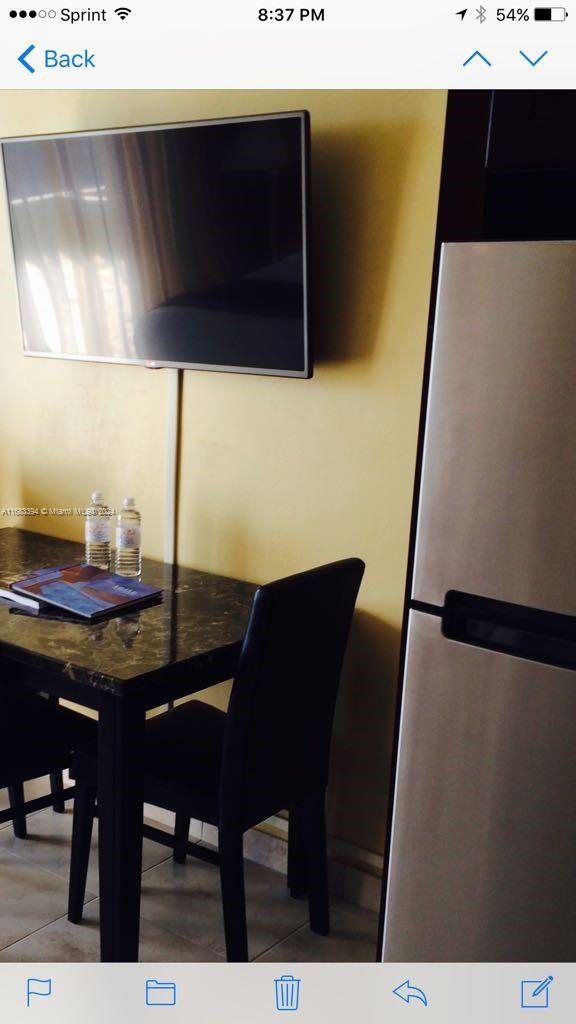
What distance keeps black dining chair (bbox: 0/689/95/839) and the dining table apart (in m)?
0.04

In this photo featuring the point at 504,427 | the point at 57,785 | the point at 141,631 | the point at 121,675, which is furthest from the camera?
the point at 57,785

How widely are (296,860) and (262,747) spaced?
58 cm

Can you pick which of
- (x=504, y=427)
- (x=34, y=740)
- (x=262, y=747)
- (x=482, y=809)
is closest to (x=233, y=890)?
(x=262, y=747)

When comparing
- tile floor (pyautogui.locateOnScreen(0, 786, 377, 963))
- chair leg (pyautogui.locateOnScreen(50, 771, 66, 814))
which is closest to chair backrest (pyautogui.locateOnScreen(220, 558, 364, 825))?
tile floor (pyautogui.locateOnScreen(0, 786, 377, 963))

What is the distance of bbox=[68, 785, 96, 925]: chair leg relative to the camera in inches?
85.4

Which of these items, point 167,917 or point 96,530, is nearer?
point 167,917
